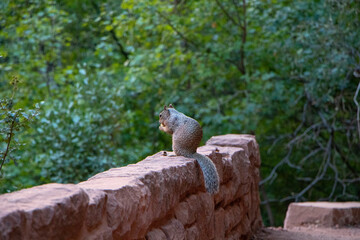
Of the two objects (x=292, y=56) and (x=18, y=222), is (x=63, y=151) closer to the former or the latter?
(x=292, y=56)

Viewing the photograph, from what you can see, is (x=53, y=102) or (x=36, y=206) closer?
(x=36, y=206)

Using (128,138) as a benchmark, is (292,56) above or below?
above

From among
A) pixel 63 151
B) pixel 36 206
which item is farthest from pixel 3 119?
pixel 63 151

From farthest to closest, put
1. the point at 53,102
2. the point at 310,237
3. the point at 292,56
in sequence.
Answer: the point at 292,56 → the point at 53,102 → the point at 310,237

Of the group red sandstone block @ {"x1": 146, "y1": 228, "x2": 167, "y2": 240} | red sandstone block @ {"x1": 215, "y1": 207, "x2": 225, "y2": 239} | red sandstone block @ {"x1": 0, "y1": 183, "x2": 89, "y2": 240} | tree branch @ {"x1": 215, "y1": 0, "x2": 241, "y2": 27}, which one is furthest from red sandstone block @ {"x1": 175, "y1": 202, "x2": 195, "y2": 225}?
tree branch @ {"x1": 215, "y1": 0, "x2": 241, "y2": 27}

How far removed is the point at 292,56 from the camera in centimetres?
1009

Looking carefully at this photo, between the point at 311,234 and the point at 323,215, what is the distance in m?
0.94

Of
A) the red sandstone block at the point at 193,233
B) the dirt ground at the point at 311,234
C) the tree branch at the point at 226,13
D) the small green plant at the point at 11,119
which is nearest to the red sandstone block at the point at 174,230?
the red sandstone block at the point at 193,233

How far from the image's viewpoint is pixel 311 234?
21.5ft

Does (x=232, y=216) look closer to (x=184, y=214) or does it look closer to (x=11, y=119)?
(x=184, y=214)

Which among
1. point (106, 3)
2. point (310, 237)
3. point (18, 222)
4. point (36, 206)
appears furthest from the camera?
point (106, 3)

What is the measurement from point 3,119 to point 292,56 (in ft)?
23.1

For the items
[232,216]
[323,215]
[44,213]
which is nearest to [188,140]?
[232,216]

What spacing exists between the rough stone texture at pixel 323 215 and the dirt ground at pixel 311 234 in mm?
133
